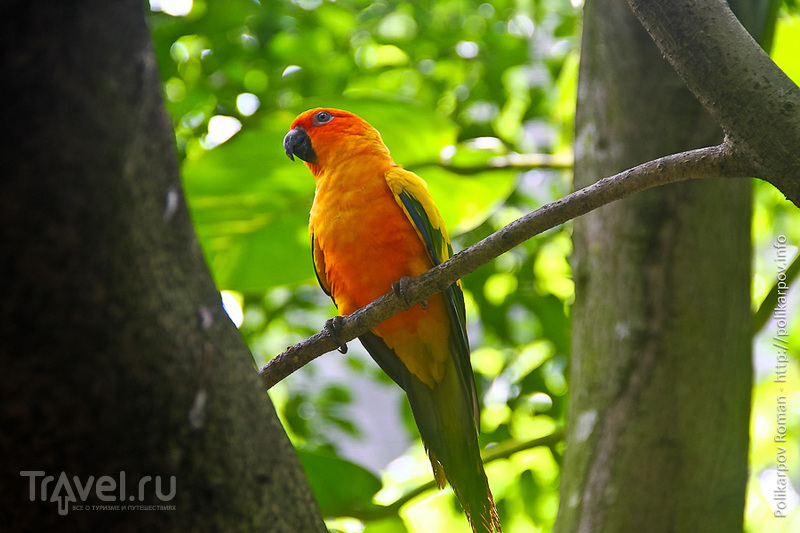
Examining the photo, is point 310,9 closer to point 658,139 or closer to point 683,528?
point 658,139

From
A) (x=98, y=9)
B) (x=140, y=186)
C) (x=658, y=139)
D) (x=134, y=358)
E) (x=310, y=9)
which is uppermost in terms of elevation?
(x=310, y=9)

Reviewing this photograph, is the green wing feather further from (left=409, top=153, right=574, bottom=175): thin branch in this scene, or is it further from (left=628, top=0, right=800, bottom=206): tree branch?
(left=628, top=0, right=800, bottom=206): tree branch

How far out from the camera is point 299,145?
2.31m

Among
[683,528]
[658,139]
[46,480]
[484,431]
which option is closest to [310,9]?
[658,139]

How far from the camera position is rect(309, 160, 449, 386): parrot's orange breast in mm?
1896

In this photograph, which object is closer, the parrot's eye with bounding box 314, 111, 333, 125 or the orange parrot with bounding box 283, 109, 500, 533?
the orange parrot with bounding box 283, 109, 500, 533

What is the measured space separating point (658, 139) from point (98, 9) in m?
1.60

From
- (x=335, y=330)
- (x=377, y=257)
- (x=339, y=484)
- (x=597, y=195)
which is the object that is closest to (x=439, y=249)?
(x=377, y=257)

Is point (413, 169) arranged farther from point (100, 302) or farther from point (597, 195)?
point (100, 302)

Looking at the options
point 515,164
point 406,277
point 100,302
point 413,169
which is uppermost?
point 413,169

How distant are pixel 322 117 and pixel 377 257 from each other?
0.69 m

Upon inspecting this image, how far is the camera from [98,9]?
1.79 ft

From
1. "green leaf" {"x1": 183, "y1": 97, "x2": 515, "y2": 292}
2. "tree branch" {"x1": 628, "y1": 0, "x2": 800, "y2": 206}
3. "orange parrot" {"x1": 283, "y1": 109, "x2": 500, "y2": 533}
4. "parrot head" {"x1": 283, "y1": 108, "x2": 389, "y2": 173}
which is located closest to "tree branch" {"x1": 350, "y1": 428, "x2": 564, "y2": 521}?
"orange parrot" {"x1": 283, "y1": 109, "x2": 500, "y2": 533}

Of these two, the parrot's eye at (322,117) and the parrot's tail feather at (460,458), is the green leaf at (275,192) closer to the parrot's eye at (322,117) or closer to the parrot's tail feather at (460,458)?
the parrot's eye at (322,117)
